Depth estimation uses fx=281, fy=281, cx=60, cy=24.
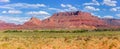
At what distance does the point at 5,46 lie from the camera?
19.6 m

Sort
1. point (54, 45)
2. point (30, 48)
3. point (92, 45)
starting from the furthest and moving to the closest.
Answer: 1. point (92, 45)
2. point (54, 45)
3. point (30, 48)

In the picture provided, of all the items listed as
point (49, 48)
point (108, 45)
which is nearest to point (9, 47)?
point (49, 48)

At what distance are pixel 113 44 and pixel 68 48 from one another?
4144 mm

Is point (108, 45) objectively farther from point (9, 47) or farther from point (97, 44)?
point (9, 47)

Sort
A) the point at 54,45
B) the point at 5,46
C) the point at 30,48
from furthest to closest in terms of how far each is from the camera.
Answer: the point at 54,45
the point at 30,48
the point at 5,46

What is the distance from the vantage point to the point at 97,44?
1051 inches

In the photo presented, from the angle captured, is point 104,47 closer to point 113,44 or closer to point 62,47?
point 113,44

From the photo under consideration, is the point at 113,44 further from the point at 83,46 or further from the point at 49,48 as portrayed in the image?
the point at 49,48

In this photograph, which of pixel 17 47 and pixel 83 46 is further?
pixel 83 46

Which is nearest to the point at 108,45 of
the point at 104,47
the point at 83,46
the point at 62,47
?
the point at 104,47

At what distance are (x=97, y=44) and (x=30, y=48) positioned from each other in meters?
7.67

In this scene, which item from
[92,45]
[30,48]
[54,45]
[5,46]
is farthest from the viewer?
[92,45]

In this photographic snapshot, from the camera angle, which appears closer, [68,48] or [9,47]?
[9,47]

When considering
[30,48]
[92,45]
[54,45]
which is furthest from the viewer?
[92,45]
